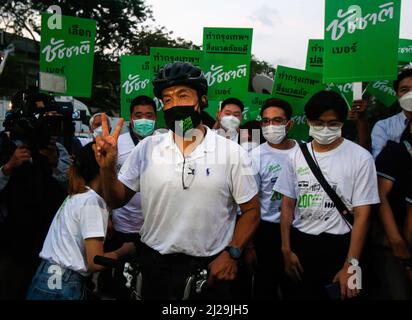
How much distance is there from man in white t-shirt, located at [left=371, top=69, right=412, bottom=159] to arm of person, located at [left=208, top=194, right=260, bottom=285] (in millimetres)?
1724

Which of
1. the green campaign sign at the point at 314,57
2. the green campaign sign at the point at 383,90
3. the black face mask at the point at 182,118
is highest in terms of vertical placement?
the green campaign sign at the point at 314,57

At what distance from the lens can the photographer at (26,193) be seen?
3.14m

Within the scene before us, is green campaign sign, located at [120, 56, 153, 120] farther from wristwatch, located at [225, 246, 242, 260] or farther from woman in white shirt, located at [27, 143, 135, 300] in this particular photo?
wristwatch, located at [225, 246, 242, 260]

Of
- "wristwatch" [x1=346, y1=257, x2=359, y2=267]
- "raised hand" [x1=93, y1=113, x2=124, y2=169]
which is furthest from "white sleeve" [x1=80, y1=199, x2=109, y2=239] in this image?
"wristwatch" [x1=346, y1=257, x2=359, y2=267]

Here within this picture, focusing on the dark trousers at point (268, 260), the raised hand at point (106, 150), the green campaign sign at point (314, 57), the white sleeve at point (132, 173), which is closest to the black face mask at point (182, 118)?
the white sleeve at point (132, 173)

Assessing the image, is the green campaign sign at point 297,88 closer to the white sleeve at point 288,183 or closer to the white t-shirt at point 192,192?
the white sleeve at point 288,183

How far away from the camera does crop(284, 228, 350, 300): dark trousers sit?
285 centimetres

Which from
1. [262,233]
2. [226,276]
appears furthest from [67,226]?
[262,233]

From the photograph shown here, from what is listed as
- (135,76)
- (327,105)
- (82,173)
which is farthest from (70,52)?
(327,105)

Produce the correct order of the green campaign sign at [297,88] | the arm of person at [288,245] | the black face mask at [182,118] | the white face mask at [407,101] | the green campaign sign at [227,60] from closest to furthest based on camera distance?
the black face mask at [182,118] → the arm of person at [288,245] → the white face mask at [407,101] → the green campaign sign at [297,88] → the green campaign sign at [227,60]

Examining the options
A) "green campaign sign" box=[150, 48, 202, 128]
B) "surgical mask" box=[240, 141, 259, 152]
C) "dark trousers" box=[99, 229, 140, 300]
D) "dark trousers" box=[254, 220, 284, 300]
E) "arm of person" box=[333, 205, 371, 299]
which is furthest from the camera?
"green campaign sign" box=[150, 48, 202, 128]

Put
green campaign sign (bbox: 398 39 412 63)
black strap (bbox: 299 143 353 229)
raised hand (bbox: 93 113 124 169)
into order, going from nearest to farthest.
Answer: raised hand (bbox: 93 113 124 169) → black strap (bbox: 299 143 353 229) → green campaign sign (bbox: 398 39 412 63)

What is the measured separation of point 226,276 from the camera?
88.3 inches

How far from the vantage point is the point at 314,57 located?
20.3 ft
